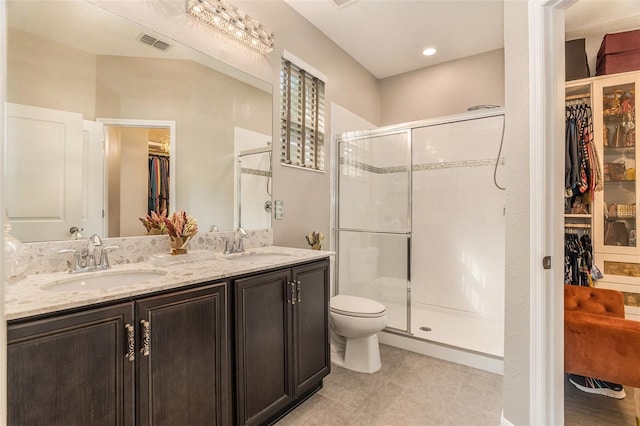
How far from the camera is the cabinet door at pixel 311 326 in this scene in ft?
5.84

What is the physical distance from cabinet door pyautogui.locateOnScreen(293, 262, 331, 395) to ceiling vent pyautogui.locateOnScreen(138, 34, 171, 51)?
1.47 metres

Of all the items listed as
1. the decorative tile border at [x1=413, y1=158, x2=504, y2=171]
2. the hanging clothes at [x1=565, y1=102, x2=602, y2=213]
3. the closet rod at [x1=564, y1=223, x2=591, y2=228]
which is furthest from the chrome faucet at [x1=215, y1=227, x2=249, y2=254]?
the closet rod at [x1=564, y1=223, x2=591, y2=228]

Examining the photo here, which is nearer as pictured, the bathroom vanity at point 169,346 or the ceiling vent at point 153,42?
the bathroom vanity at point 169,346

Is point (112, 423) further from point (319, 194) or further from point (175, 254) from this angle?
point (319, 194)

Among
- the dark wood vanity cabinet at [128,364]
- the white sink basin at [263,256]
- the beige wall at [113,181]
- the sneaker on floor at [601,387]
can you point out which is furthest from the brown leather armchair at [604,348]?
the beige wall at [113,181]

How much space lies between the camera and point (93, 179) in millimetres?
1484

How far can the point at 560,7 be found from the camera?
1.35 meters

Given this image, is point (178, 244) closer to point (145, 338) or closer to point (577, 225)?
point (145, 338)

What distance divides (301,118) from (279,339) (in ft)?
5.97

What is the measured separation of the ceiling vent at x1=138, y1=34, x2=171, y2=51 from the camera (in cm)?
165

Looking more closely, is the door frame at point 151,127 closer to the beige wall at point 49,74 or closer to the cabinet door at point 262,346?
the beige wall at point 49,74

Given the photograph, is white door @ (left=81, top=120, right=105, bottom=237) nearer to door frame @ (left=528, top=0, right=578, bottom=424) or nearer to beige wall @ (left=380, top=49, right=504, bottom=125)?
door frame @ (left=528, top=0, right=578, bottom=424)

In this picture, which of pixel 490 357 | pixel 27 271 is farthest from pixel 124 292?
pixel 490 357

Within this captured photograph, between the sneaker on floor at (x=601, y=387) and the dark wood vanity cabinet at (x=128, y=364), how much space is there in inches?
87.4
